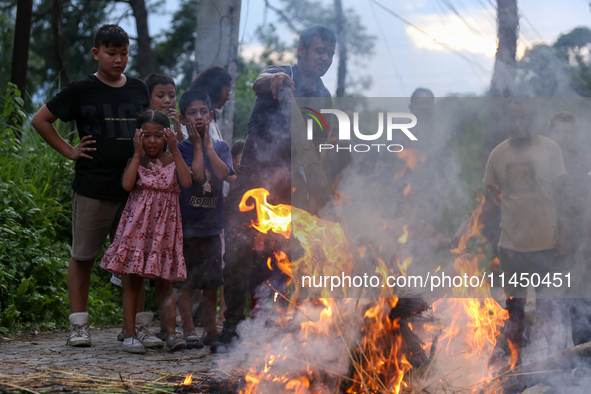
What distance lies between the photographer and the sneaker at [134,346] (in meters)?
3.32

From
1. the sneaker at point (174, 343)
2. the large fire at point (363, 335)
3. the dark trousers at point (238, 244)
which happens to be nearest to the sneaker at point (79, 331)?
the sneaker at point (174, 343)

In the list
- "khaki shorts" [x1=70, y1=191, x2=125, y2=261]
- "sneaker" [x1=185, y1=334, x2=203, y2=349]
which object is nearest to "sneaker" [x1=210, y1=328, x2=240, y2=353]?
"sneaker" [x1=185, y1=334, x2=203, y2=349]

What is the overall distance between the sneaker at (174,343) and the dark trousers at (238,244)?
0.31 m

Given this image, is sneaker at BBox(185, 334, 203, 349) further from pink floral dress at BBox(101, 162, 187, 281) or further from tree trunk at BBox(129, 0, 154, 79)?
tree trunk at BBox(129, 0, 154, 79)

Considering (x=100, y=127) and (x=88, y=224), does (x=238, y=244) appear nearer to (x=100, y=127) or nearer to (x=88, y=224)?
(x=88, y=224)

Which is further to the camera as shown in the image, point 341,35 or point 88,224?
point 341,35

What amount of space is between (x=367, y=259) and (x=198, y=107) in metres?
1.83

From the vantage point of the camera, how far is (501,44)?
218 inches

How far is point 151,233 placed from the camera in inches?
138

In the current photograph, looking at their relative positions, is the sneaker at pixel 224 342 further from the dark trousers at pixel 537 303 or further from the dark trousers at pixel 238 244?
the dark trousers at pixel 537 303

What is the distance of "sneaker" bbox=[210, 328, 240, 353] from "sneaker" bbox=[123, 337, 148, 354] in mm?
456

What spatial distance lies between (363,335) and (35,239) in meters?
3.27

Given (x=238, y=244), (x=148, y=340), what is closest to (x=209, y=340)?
(x=148, y=340)

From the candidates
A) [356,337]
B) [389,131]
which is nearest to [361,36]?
[389,131]
